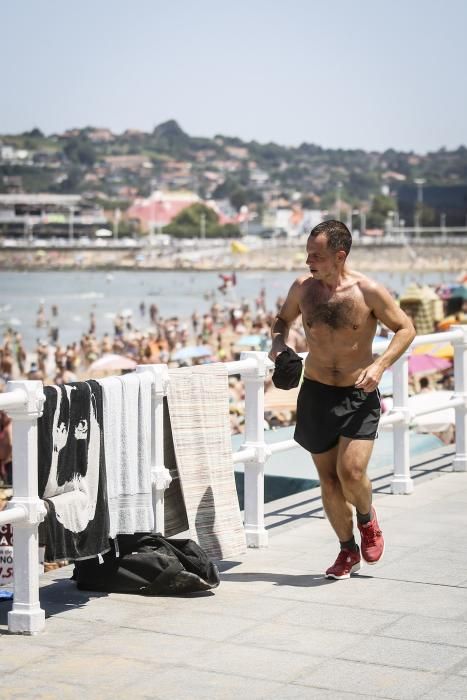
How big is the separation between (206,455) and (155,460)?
385 mm

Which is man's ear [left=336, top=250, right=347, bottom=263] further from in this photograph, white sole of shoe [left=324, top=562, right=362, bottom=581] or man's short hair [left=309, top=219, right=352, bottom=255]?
white sole of shoe [left=324, top=562, right=362, bottom=581]

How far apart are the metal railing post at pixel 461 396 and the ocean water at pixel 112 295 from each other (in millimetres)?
62787

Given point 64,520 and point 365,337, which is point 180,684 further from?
point 365,337

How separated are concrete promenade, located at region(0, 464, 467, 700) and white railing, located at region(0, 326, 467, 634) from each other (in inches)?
5.8

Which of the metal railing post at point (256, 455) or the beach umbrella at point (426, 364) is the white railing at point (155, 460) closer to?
the metal railing post at point (256, 455)

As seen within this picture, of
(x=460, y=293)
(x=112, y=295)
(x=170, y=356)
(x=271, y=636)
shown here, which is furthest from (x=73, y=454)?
(x=112, y=295)

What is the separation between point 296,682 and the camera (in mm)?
4082

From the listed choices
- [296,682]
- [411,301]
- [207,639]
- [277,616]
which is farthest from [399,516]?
[411,301]

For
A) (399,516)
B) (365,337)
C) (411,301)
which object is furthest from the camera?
(411,301)

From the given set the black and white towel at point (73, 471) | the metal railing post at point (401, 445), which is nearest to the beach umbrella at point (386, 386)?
the metal railing post at point (401, 445)

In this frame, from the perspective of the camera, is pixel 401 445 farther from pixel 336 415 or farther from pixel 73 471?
pixel 73 471

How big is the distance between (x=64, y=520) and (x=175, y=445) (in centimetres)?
87

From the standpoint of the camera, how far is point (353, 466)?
5531 mm

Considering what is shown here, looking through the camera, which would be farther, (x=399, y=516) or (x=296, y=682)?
(x=399, y=516)
